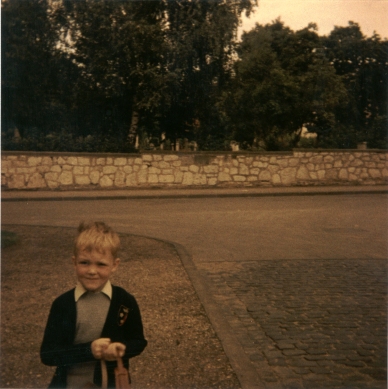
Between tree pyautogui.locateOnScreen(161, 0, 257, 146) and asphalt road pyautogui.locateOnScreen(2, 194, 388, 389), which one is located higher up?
tree pyautogui.locateOnScreen(161, 0, 257, 146)

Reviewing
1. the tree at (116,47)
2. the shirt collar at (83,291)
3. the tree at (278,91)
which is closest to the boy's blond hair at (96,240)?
the shirt collar at (83,291)

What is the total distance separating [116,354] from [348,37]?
3384 centimetres

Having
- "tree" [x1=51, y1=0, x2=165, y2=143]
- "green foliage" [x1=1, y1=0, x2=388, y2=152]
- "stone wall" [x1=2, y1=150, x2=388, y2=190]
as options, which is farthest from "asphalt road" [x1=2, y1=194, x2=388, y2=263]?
"tree" [x1=51, y1=0, x2=165, y2=143]

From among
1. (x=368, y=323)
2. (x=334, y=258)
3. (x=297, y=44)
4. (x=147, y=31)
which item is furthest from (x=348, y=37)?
(x=368, y=323)

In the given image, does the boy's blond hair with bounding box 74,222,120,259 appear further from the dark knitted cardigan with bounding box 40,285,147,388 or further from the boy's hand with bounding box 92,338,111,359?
the boy's hand with bounding box 92,338,111,359

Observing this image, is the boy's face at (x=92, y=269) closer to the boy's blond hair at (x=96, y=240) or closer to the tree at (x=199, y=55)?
the boy's blond hair at (x=96, y=240)

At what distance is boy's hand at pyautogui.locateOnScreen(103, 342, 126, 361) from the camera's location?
8.11 ft

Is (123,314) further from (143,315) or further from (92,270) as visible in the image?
(143,315)

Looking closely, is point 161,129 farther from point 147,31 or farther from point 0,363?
point 0,363

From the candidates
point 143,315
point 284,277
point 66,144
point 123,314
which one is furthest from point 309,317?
point 66,144

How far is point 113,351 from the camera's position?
97.3 inches

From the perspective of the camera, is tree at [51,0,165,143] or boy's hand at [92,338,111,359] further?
tree at [51,0,165,143]

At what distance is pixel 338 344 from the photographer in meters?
4.91

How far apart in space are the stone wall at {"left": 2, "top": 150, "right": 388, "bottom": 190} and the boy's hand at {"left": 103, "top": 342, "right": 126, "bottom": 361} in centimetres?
1916
